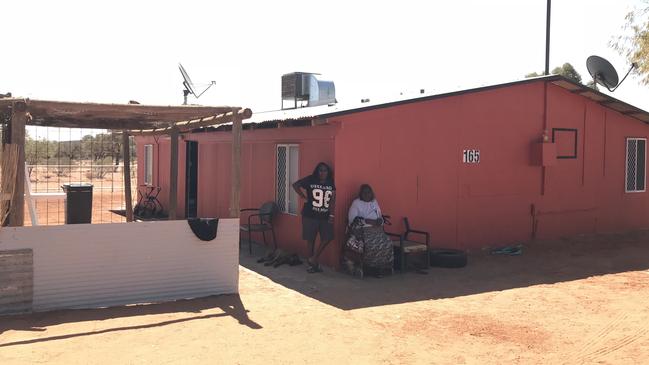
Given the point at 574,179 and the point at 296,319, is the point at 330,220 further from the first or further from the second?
the point at 574,179

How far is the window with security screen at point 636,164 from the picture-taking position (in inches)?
532

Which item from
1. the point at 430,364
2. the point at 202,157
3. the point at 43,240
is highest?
the point at 202,157

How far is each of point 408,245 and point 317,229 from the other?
1.42 m

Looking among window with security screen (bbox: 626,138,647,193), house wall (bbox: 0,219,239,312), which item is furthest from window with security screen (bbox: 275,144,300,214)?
window with security screen (bbox: 626,138,647,193)

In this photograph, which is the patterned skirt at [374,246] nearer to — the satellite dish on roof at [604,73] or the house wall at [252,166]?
the house wall at [252,166]

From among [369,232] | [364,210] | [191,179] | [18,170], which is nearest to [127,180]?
[191,179]

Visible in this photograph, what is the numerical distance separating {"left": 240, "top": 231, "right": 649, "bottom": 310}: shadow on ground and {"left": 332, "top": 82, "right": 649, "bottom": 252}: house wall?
682 millimetres

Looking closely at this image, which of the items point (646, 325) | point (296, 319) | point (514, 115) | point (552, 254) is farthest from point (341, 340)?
point (514, 115)

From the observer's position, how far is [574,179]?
1235cm

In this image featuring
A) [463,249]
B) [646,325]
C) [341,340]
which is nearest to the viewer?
[341,340]

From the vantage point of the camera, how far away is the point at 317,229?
8828mm

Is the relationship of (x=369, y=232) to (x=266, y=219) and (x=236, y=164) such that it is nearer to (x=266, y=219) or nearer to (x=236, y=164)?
(x=236, y=164)

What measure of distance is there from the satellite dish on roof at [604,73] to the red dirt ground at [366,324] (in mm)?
5772

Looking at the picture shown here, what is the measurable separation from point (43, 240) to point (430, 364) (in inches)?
167
